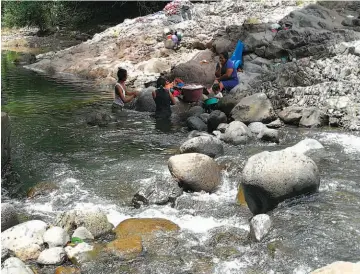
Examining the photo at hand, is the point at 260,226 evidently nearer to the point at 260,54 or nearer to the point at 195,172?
the point at 195,172

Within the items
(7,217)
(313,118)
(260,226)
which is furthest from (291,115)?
(7,217)

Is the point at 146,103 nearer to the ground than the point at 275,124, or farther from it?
farther from it

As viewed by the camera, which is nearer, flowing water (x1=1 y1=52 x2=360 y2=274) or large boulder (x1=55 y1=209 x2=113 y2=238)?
flowing water (x1=1 y1=52 x2=360 y2=274)

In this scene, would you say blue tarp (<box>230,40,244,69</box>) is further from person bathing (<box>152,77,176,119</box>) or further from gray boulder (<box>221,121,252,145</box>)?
gray boulder (<box>221,121,252,145</box>)

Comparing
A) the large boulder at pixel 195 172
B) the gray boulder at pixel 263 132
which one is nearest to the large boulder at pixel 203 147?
the large boulder at pixel 195 172

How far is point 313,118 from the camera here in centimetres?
927

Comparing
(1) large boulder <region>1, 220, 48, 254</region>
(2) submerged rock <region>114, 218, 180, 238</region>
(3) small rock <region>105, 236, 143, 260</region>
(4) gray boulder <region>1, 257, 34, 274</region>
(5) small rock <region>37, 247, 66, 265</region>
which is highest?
(4) gray boulder <region>1, 257, 34, 274</region>

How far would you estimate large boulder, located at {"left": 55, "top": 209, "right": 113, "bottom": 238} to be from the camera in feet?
17.3

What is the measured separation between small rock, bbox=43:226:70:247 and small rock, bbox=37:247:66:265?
0.17m

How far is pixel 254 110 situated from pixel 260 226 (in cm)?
480

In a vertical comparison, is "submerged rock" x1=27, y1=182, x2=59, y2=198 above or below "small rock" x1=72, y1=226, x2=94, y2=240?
below

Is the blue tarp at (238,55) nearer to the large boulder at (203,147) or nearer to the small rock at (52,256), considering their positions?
the large boulder at (203,147)

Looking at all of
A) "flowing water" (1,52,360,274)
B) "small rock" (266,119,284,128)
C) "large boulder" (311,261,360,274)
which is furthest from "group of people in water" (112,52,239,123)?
"large boulder" (311,261,360,274)

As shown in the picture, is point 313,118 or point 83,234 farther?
point 313,118
